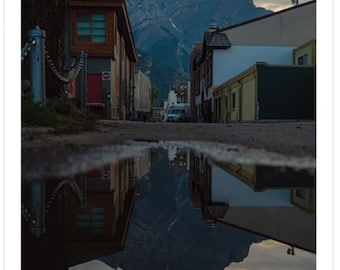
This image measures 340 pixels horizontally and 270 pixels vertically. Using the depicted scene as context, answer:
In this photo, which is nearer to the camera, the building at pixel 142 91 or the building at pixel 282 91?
the building at pixel 282 91

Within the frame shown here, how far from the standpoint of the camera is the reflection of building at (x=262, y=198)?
5.19ft

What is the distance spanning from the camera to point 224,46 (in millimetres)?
17859

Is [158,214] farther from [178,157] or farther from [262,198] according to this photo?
[178,157]

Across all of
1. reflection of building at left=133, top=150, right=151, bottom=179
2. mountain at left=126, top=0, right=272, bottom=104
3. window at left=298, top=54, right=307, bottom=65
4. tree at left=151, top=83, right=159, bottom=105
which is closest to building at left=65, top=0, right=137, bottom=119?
mountain at left=126, top=0, right=272, bottom=104

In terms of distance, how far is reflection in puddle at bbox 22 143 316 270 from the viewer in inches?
55.9

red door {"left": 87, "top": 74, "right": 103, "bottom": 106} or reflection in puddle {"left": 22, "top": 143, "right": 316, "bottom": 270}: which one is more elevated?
red door {"left": 87, "top": 74, "right": 103, "bottom": 106}

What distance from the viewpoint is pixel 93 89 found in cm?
932

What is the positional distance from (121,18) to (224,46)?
337 inches

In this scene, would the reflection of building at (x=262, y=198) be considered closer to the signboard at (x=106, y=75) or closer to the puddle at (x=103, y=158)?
the puddle at (x=103, y=158)

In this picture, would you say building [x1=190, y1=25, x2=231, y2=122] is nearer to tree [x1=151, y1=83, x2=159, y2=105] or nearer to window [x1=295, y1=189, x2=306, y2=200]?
tree [x1=151, y1=83, x2=159, y2=105]

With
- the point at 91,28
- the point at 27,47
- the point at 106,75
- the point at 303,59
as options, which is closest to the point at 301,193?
the point at 27,47

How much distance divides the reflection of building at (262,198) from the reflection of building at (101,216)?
0.32 metres

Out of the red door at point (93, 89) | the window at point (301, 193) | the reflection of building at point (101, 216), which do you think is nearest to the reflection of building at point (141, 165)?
the reflection of building at point (101, 216)
